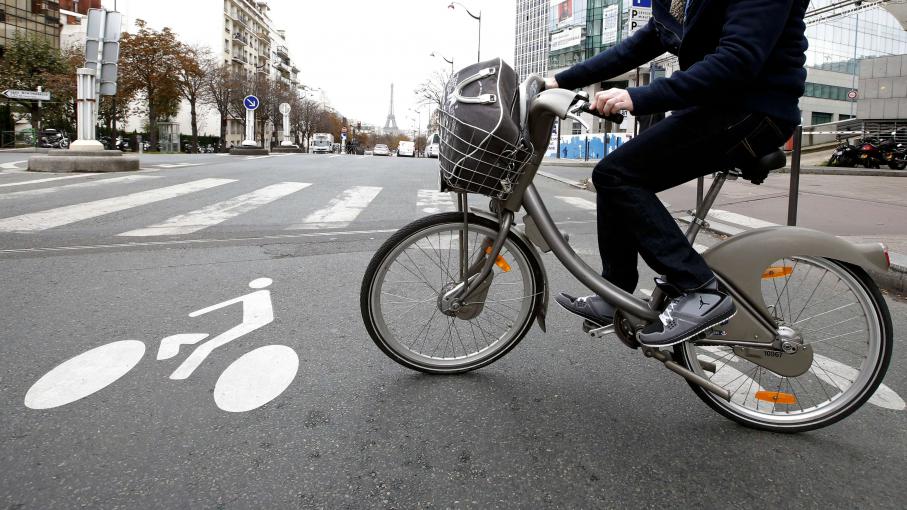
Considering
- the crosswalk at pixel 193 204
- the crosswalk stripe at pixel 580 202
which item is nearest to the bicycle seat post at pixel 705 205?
the crosswalk at pixel 193 204

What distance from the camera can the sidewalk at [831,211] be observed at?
6.57 meters

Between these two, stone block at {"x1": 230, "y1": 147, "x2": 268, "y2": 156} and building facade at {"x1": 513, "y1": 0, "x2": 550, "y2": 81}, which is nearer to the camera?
stone block at {"x1": 230, "y1": 147, "x2": 268, "y2": 156}

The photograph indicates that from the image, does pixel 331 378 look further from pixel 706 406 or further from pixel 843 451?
pixel 843 451

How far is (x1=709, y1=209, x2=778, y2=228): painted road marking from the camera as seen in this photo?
7855 millimetres

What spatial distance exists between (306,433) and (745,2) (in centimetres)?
213

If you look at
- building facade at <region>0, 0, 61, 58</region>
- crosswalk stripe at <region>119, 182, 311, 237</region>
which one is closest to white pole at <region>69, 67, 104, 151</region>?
crosswalk stripe at <region>119, 182, 311, 237</region>

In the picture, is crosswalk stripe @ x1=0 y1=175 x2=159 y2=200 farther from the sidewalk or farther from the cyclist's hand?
the cyclist's hand

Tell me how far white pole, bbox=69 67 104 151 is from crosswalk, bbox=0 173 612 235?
2.48 m

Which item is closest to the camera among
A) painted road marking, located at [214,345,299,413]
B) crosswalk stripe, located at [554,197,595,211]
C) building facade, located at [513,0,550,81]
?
painted road marking, located at [214,345,299,413]

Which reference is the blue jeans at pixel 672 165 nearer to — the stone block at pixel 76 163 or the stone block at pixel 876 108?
the stone block at pixel 76 163

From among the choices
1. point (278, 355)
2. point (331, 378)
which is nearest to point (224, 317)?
point (278, 355)

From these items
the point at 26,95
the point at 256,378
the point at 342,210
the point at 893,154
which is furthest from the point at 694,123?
the point at 26,95

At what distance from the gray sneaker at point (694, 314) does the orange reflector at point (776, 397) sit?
0.44 metres

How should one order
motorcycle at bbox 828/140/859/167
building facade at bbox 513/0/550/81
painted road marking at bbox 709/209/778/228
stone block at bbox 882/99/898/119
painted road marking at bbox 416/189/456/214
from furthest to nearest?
1. building facade at bbox 513/0/550/81
2. stone block at bbox 882/99/898/119
3. motorcycle at bbox 828/140/859/167
4. painted road marking at bbox 416/189/456/214
5. painted road marking at bbox 709/209/778/228
